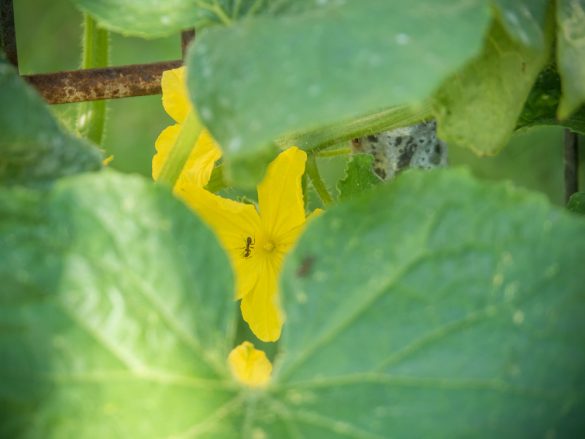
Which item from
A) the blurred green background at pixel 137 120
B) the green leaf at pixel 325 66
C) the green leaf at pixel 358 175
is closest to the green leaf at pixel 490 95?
the green leaf at pixel 325 66

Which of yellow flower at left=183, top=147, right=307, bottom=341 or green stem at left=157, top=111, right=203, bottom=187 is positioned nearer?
green stem at left=157, top=111, right=203, bottom=187

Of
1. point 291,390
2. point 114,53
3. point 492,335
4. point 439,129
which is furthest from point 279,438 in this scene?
point 114,53

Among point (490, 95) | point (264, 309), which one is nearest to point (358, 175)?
point (264, 309)

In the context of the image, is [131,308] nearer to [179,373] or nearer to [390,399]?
[179,373]

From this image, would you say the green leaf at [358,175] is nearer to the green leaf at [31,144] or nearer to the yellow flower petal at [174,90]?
the yellow flower petal at [174,90]

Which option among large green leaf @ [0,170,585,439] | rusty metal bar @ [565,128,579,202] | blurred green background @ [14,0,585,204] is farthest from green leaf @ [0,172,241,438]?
blurred green background @ [14,0,585,204]

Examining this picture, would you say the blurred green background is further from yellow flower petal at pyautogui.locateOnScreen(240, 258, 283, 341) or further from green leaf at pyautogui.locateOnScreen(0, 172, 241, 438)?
green leaf at pyautogui.locateOnScreen(0, 172, 241, 438)

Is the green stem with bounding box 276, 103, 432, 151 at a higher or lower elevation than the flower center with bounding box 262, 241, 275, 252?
higher
